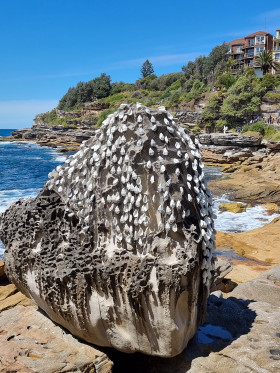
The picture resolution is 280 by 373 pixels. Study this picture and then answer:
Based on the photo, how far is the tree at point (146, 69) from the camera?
8488 centimetres

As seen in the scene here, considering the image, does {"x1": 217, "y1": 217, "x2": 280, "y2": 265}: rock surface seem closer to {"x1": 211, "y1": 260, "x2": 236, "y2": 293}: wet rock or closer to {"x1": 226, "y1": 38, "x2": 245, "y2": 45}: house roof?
{"x1": 211, "y1": 260, "x2": 236, "y2": 293}: wet rock

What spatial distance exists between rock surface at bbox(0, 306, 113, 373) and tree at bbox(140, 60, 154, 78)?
8536 cm

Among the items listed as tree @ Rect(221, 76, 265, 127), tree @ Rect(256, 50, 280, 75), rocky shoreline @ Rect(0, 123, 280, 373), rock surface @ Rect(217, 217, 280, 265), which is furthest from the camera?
tree @ Rect(256, 50, 280, 75)

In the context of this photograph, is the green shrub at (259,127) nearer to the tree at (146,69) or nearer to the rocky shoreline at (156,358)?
the rocky shoreline at (156,358)

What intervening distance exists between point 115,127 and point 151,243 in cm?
135

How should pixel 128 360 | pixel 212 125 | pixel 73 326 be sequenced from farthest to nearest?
pixel 212 125
pixel 128 360
pixel 73 326

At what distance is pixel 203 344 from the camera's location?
4176mm

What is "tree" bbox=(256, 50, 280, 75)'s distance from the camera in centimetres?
4905

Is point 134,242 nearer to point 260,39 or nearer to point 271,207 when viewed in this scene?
point 271,207

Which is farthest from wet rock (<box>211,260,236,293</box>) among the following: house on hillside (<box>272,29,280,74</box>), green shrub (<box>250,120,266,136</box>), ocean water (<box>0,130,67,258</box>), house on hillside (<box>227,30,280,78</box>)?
house on hillside (<box>272,29,280,74</box>)

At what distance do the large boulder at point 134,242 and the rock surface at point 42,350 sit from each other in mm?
205

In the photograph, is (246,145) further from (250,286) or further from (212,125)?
(250,286)

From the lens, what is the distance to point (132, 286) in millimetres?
3604

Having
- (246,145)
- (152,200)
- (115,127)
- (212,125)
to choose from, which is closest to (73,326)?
(152,200)
